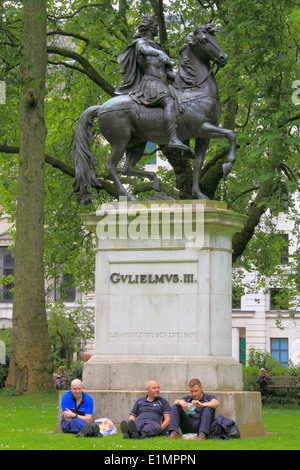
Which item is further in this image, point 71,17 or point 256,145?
point 71,17

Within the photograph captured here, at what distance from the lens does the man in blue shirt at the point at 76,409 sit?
12.8 m

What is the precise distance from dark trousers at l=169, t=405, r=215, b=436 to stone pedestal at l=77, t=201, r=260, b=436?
1.24 metres

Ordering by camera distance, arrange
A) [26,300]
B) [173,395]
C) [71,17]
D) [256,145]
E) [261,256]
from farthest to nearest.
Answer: [261,256], [71,17], [26,300], [256,145], [173,395]

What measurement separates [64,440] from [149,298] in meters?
3.02

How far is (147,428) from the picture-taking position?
12242 mm

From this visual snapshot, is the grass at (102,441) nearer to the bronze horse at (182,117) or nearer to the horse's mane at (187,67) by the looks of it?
the bronze horse at (182,117)

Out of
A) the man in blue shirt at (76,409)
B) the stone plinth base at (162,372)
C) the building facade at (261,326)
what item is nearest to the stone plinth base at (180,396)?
the stone plinth base at (162,372)

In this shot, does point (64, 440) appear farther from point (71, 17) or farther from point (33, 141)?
point (71, 17)

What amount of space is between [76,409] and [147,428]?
1.31 m

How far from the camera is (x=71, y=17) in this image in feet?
94.5

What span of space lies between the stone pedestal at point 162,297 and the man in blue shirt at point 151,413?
0.86 m

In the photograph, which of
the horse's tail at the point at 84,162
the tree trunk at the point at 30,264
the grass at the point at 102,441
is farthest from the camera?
the tree trunk at the point at 30,264

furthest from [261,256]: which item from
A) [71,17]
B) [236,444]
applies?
[236,444]

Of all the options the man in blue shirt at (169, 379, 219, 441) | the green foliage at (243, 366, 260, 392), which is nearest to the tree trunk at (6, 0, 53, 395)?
the green foliage at (243, 366, 260, 392)
